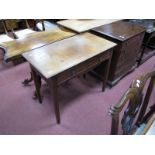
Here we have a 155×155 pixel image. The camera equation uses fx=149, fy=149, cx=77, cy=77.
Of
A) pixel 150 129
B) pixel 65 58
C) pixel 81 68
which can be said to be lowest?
pixel 150 129

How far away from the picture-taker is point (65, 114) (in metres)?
1.68

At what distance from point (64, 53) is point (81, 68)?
0.20m

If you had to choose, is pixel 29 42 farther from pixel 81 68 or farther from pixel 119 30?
pixel 119 30

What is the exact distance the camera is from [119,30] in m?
1.79

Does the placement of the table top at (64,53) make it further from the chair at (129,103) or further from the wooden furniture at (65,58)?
the chair at (129,103)

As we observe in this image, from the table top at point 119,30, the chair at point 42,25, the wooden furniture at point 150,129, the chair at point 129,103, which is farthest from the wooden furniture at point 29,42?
the wooden furniture at point 150,129

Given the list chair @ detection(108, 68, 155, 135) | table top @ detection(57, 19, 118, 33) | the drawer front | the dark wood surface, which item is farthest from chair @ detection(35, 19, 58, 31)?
chair @ detection(108, 68, 155, 135)

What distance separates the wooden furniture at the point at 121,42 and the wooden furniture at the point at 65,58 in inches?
7.2

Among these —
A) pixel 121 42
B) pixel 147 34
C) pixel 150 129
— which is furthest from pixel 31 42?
pixel 147 34

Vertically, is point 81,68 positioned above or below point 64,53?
below

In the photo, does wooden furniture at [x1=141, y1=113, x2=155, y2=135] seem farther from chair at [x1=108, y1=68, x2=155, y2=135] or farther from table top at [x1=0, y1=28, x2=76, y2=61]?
table top at [x1=0, y1=28, x2=76, y2=61]

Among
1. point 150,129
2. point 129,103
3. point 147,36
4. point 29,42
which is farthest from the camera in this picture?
point 147,36

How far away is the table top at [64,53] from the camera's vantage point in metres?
1.15
